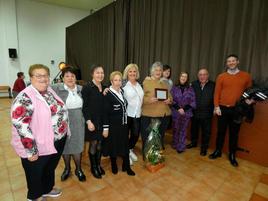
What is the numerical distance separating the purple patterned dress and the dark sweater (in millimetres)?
84

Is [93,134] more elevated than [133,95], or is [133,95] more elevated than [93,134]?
Answer: [133,95]

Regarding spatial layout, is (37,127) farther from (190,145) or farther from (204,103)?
(190,145)

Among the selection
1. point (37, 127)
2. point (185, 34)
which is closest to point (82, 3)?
point (185, 34)

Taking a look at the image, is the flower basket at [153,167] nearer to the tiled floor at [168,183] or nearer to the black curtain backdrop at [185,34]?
the tiled floor at [168,183]

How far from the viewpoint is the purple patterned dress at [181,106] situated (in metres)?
3.01

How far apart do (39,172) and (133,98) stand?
4.45 ft

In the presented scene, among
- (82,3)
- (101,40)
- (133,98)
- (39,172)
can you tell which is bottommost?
(39,172)

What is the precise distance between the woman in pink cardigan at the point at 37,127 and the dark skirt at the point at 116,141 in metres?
0.66

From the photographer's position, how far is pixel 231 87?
2625 mm

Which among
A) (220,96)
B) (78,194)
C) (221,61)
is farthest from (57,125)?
(221,61)

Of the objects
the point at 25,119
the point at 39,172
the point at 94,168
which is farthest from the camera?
the point at 94,168

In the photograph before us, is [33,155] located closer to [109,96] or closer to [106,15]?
[109,96]

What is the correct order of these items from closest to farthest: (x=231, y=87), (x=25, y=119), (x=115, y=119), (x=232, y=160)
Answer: (x=25, y=119) < (x=115, y=119) < (x=231, y=87) < (x=232, y=160)

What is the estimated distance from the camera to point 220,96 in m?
2.77
